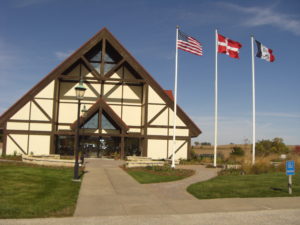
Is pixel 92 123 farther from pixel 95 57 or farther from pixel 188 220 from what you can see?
pixel 188 220

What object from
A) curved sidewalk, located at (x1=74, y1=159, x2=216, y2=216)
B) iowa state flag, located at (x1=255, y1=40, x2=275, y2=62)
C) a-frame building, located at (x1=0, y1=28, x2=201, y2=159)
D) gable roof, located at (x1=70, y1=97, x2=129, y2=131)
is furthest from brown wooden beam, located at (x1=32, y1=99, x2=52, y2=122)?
iowa state flag, located at (x1=255, y1=40, x2=275, y2=62)

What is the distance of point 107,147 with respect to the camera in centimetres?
3338

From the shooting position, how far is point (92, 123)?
32219 mm

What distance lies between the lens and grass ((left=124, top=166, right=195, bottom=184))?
639 inches

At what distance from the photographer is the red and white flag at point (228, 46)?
76.0 ft

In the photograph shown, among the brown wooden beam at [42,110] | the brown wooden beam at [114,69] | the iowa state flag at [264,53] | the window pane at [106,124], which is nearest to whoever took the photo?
the iowa state flag at [264,53]

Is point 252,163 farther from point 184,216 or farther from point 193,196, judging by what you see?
point 184,216

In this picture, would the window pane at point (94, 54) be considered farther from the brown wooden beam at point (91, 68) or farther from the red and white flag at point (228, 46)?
the red and white flag at point (228, 46)

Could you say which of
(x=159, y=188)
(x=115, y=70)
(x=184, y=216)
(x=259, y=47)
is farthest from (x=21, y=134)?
(x=184, y=216)

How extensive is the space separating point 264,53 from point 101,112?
1657 cm

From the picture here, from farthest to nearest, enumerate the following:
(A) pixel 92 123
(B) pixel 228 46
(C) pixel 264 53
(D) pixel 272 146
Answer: (D) pixel 272 146 < (A) pixel 92 123 < (C) pixel 264 53 < (B) pixel 228 46

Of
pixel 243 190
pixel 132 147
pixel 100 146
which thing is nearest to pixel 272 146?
pixel 132 147

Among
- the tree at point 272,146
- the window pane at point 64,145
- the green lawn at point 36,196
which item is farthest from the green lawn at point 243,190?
the tree at point 272,146

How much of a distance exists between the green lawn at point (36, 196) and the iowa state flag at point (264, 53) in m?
17.0
